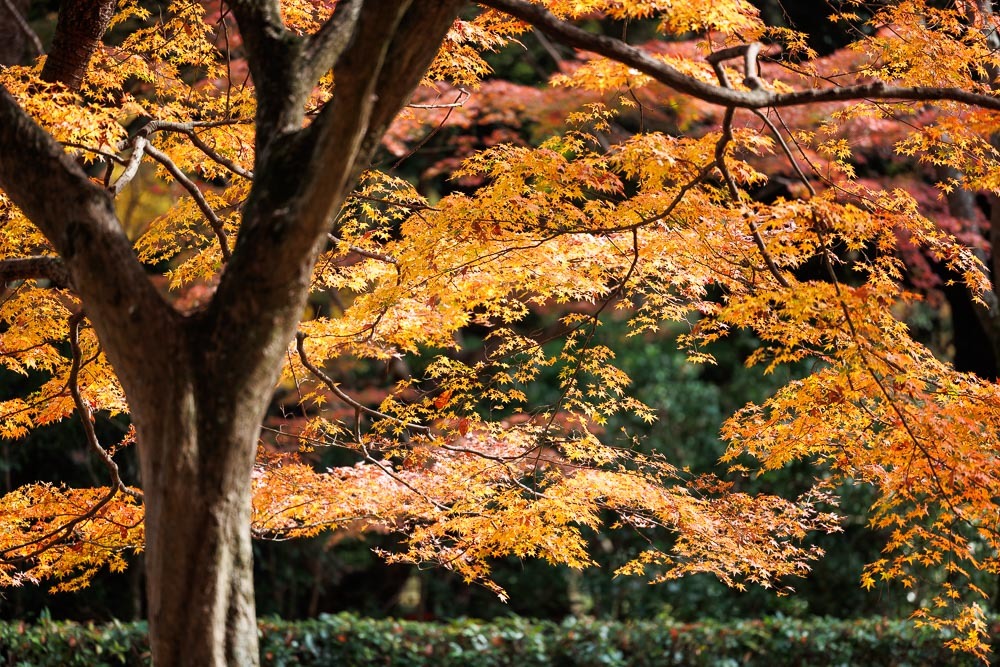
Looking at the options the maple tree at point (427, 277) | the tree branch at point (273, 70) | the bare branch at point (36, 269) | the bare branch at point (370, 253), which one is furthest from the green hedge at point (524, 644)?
the tree branch at point (273, 70)

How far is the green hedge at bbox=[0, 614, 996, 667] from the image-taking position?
6.29 m

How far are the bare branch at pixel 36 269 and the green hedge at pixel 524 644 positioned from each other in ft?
11.4

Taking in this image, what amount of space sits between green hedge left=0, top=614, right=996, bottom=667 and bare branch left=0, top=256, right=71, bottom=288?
3.48 meters

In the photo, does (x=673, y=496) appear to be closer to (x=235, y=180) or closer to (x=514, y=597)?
(x=235, y=180)

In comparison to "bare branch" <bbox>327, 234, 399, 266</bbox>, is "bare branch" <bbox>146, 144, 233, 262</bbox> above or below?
above

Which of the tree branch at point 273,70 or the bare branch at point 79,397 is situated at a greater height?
the tree branch at point 273,70

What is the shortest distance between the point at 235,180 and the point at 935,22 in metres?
3.42

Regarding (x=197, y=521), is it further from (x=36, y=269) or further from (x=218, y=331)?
(x=36, y=269)

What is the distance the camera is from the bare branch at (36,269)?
3369mm

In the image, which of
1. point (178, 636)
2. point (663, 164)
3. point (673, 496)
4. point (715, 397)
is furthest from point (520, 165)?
point (715, 397)

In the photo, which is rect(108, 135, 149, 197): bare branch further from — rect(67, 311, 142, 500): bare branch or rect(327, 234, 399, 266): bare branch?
rect(327, 234, 399, 266): bare branch

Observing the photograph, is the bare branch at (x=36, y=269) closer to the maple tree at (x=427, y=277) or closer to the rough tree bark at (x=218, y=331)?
the maple tree at (x=427, y=277)

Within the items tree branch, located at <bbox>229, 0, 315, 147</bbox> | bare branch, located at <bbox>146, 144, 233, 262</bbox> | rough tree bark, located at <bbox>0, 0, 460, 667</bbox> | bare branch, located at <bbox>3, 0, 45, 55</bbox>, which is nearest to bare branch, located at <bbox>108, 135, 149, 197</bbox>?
bare branch, located at <bbox>146, 144, 233, 262</bbox>

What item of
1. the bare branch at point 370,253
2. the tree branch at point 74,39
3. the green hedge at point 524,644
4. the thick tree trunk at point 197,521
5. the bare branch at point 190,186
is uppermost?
the tree branch at point 74,39
